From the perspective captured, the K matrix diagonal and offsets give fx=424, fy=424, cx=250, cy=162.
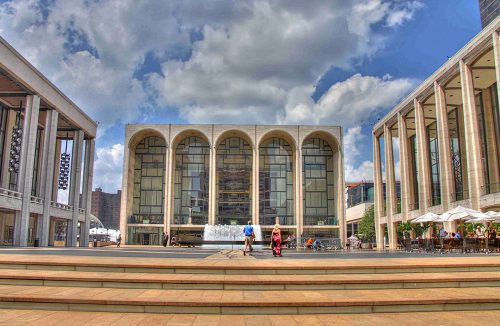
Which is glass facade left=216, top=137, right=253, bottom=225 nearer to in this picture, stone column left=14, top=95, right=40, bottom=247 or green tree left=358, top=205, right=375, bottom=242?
green tree left=358, top=205, right=375, bottom=242

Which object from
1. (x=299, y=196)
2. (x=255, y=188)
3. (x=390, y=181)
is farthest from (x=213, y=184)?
(x=390, y=181)

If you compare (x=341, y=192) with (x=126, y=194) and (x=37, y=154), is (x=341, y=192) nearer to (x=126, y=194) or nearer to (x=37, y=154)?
(x=126, y=194)

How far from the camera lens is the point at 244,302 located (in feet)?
22.8

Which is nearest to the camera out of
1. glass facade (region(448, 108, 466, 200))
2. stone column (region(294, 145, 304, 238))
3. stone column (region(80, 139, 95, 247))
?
glass facade (region(448, 108, 466, 200))

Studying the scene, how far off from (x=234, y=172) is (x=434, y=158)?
3052 centimetres

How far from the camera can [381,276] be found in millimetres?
8992

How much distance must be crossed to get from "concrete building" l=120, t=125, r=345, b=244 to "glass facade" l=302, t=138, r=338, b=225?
0.52 ft

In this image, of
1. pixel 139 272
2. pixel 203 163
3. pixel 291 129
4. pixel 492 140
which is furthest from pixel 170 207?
pixel 139 272

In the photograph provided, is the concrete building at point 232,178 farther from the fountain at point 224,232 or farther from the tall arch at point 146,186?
the fountain at point 224,232

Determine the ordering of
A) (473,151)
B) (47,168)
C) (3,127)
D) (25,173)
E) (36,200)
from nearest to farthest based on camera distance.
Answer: (473,151)
(25,173)
(36,200)
(47,168)
(3,127)

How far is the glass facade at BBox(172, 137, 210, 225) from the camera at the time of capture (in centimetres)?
6656

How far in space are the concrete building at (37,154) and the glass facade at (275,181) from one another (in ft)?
85.6

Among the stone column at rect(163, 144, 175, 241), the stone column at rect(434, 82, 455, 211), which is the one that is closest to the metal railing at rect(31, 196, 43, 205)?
the stone column at rect(163, 144, 175, 241)

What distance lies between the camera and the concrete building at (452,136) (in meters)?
30.2
